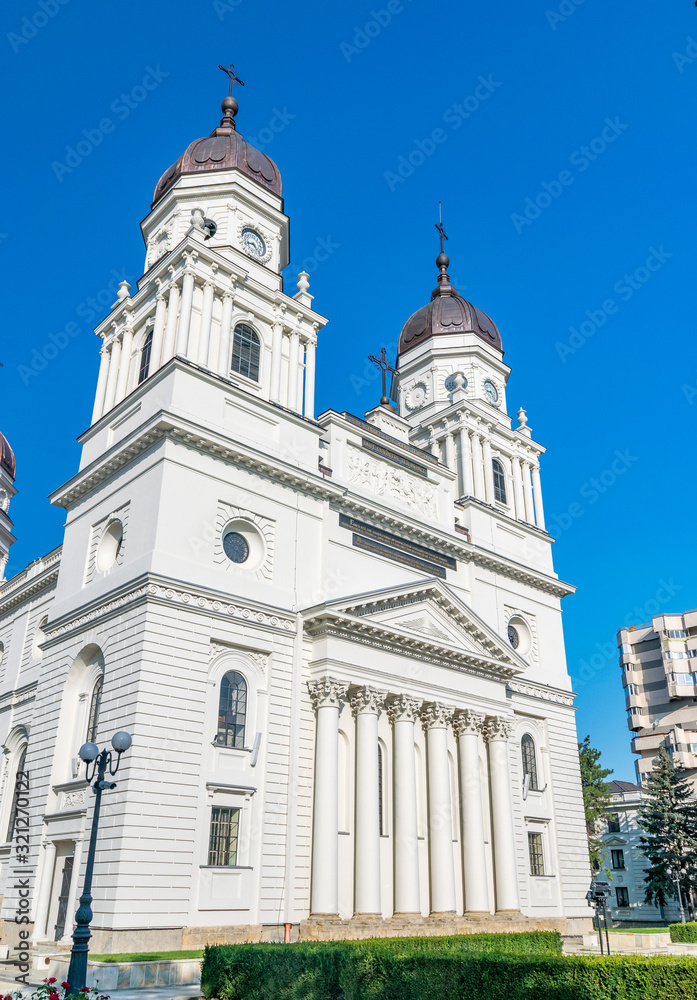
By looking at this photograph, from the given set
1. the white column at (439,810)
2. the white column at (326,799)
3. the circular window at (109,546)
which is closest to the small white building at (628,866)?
the white column at (439,810)

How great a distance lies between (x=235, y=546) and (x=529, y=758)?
17.8 meters

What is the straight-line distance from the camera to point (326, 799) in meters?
26.3

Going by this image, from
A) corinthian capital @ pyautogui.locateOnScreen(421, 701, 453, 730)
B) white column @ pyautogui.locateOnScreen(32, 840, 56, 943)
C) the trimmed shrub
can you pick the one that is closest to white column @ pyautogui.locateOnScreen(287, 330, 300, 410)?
corinthian capital @ pyautogui.locateOnScreen(421, 701, 453, 730)

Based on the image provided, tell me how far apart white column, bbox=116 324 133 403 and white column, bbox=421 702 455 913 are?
16.9 meters

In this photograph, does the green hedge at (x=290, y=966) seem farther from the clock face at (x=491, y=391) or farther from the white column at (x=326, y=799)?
the clock face at (x=491, y=391)

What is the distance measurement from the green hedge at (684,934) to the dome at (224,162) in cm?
3471

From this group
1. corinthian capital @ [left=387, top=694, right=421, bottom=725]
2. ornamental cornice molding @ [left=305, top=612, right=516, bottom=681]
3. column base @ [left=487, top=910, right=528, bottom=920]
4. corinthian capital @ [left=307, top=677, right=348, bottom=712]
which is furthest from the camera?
column base @ [left=487, top=910, right=528, bottom=920]

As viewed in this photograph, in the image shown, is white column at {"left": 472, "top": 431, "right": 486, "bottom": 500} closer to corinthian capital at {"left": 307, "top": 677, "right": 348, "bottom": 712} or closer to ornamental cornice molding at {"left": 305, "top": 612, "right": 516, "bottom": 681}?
ornamental cornice molding at {"left": 305, "top": 612, "right": 516, "bottom": 681}

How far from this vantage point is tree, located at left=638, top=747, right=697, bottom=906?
49625 mm

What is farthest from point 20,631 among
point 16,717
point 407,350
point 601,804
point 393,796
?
point 601,804

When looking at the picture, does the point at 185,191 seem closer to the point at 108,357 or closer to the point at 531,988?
the point at 108,357

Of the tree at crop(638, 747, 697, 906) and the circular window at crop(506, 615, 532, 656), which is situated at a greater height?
the circular window at crop(506, 615, 532, 656)

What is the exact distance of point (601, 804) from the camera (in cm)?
5634

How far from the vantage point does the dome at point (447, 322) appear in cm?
4772
